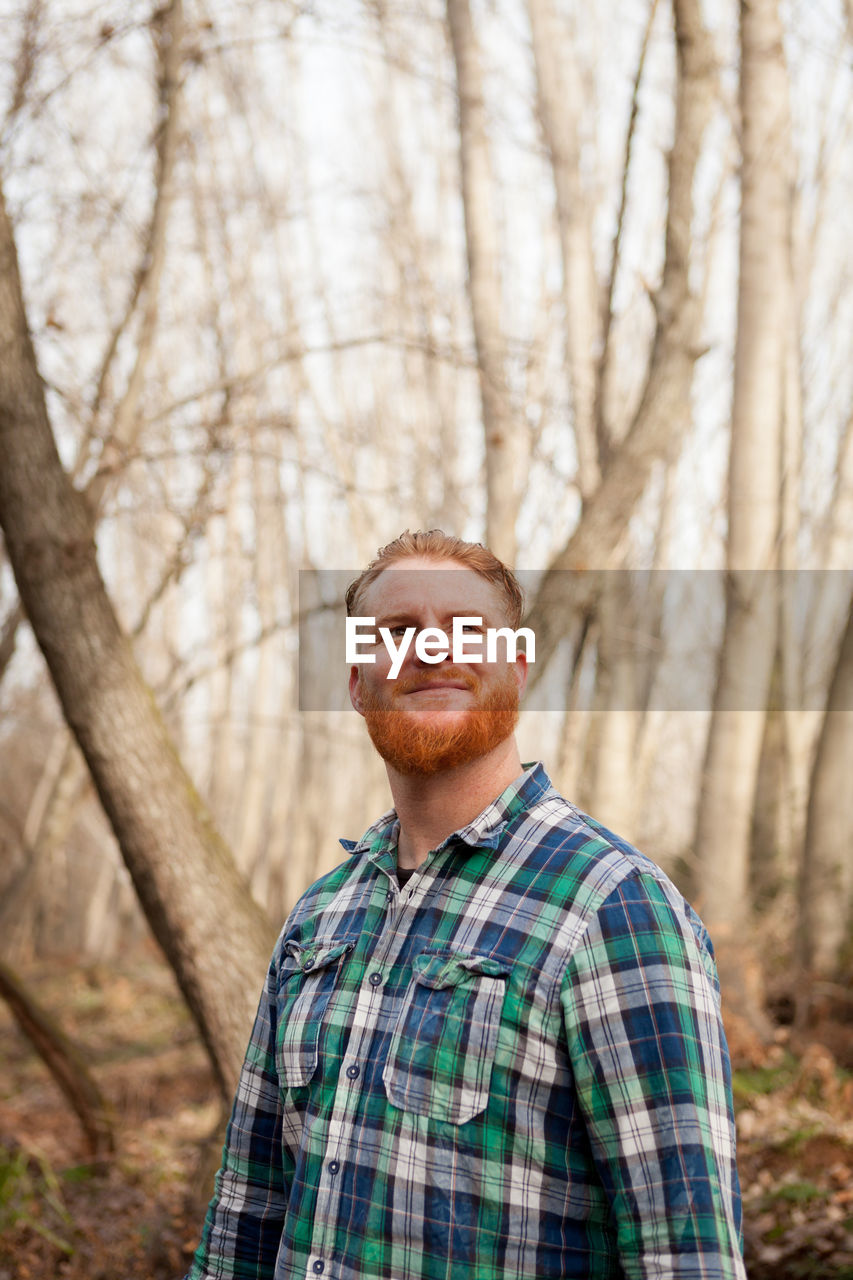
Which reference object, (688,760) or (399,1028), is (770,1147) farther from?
(688,760)

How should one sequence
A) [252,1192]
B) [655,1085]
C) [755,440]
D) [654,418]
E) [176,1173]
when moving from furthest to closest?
[755,440] < [176,1173] < [654,418] < [252,1192] < [655,1085]

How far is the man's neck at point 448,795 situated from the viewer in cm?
201

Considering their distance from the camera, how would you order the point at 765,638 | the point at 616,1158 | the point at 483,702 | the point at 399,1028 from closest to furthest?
the point at 616,1158
the point at 399,1028
the point at 483,702
the point at 765,638

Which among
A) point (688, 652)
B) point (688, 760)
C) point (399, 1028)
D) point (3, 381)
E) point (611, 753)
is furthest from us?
point (688, 760)

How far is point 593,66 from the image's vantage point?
12.5 m

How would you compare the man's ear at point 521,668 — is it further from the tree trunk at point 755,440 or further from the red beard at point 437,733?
the tree trunk at point 755,440

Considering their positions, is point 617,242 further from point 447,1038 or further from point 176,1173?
point 176,1173

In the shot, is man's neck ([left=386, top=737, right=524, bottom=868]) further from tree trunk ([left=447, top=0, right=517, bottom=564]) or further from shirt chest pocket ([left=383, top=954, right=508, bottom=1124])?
tree trunk ([left=447, top=0, right=517, bottom=564])

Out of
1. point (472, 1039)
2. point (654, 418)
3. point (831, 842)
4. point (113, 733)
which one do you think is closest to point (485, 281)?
point (654, 418)

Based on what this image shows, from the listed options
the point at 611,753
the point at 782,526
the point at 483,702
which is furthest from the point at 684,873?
the point at 483,702

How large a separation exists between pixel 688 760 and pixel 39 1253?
19.5m

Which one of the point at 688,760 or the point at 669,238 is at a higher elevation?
the point at 688,760

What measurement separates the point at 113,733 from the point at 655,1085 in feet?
9.68

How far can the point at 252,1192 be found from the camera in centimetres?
212
